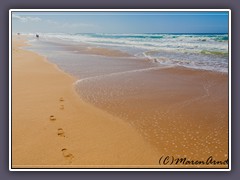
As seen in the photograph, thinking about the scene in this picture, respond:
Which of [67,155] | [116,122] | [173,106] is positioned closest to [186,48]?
[173,106]

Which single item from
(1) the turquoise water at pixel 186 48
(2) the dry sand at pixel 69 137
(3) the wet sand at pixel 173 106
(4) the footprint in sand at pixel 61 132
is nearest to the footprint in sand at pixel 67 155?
(2) the dry sand at pixel 69 137

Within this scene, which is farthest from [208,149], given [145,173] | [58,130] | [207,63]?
[207,63]

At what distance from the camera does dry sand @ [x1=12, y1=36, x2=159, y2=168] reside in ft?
14.4

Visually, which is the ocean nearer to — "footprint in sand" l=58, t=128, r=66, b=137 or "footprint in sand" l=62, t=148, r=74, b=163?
"footprint in sand" l=58, t=128, r=66, b=137

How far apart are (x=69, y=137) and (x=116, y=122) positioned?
3.00 ft

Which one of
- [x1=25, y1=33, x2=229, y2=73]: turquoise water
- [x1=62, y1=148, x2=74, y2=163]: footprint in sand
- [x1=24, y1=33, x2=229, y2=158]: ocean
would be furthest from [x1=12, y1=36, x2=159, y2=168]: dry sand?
[x1=25, y1=33, x2=229, y2=73]: turquoise water

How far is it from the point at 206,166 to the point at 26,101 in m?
3.50

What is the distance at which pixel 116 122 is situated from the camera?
5.24 metres

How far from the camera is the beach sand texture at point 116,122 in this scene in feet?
14.6

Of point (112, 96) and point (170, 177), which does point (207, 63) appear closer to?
point (112, 96)

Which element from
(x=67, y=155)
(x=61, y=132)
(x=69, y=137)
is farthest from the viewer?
(x=61, y=132)

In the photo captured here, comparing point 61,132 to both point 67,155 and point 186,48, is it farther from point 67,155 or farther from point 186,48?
point 186,48

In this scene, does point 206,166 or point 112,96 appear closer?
point 206,166
